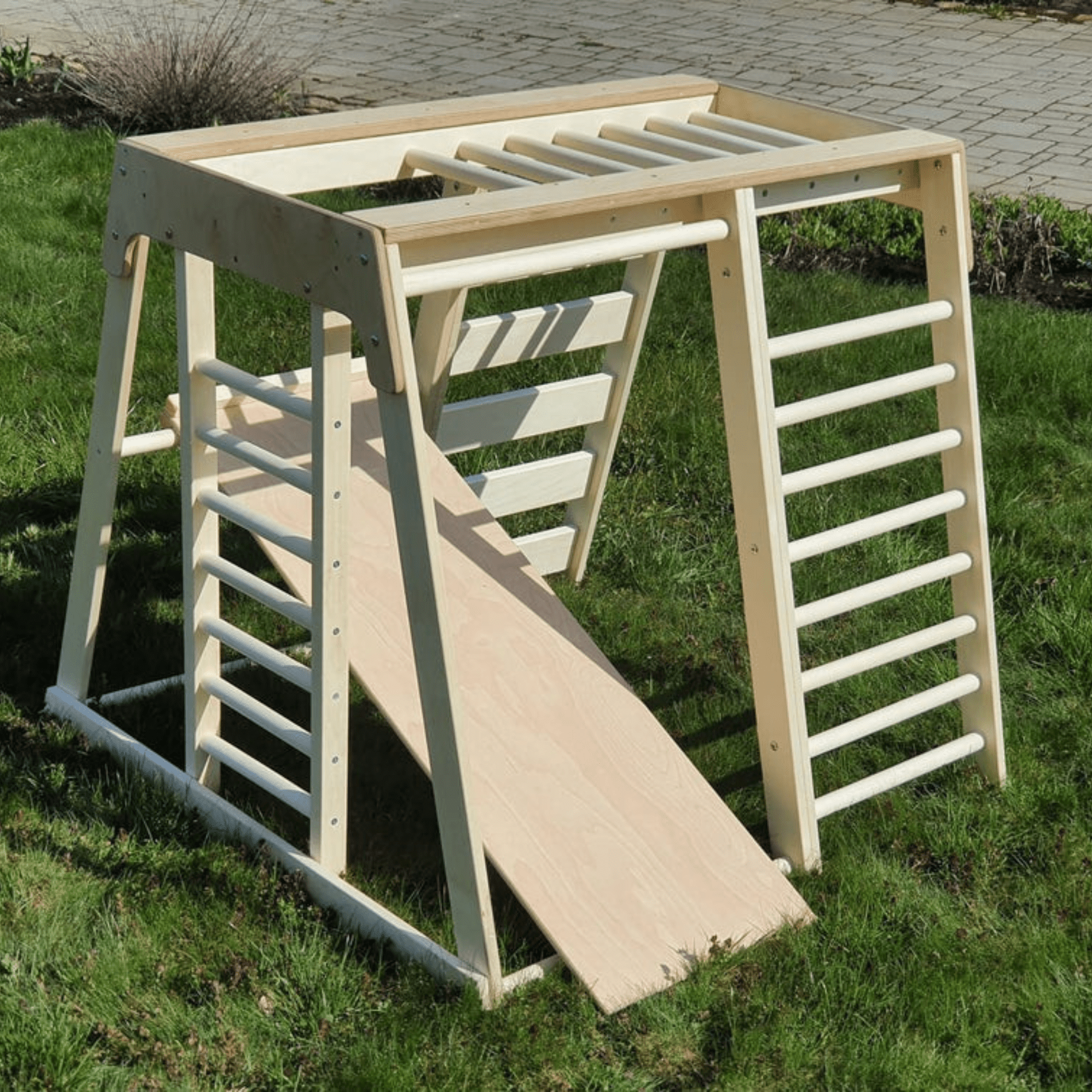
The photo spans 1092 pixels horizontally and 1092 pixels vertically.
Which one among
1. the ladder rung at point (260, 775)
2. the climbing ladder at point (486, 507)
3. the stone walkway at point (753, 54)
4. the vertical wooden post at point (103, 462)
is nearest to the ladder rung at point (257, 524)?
the climbing ladder at point (486, 507)

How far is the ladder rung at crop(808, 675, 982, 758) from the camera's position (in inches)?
123

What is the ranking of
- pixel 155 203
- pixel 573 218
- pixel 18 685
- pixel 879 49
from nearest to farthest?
1. pixel 573 218
2. pixel 155 203
3. pixel 18 685
4. pixel 879 49

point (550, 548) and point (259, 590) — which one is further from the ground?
point (259, 590)

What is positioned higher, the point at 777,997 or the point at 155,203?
the point at 155,203

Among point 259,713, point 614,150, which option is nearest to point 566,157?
point 614,150

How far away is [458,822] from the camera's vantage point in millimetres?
2682

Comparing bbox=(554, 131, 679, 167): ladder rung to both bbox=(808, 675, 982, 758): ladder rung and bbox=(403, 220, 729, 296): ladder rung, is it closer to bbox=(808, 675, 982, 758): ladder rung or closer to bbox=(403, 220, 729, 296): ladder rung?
bbox=(403, 220, 729, 296): ladder rung

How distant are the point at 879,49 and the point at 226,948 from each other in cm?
906

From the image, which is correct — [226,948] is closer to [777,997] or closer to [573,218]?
[777,997]

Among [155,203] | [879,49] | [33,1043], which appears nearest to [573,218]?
[155,203]

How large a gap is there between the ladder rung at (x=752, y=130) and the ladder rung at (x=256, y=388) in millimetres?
1068

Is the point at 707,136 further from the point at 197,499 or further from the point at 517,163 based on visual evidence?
the point at 197,499

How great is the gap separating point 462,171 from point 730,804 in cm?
139

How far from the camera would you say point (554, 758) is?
309cm
